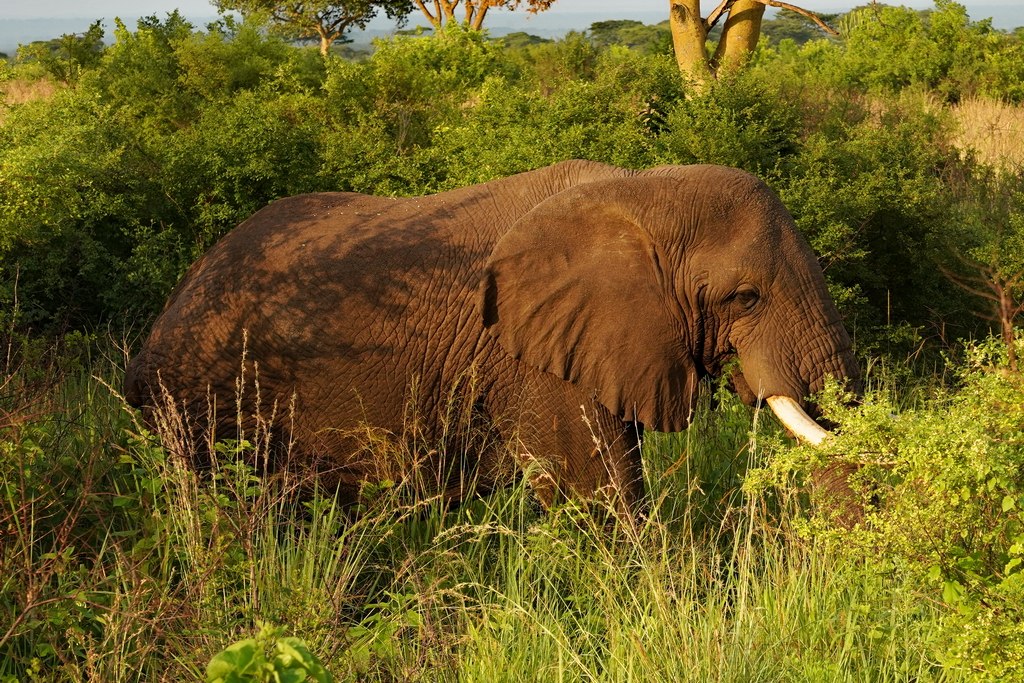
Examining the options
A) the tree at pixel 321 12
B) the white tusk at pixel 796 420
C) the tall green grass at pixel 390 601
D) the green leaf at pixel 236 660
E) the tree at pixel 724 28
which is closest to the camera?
the green leaf at pixel 236 660

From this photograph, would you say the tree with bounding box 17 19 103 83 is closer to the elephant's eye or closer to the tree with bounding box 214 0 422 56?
the elephant's eye

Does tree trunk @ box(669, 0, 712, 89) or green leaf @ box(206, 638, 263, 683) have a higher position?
tree trunk @ box(669, 0, 712, 89)

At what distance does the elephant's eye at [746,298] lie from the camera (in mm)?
5062

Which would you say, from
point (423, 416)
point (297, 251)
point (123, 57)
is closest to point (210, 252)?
point (297, 251)

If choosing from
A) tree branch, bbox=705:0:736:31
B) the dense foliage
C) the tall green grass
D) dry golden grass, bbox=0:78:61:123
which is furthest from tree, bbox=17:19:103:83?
the tall green grass

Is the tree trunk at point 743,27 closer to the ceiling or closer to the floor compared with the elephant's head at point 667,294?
closer to the ceiling

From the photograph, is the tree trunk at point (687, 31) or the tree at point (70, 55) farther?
the tree trunk at point (687, 31)

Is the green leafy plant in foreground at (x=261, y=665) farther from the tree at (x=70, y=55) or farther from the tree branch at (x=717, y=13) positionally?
the tree branch at (x=717, y=13)

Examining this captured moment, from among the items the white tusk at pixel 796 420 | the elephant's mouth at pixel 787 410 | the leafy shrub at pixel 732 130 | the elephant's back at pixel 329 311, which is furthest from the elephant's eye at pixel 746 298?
the leafy shrub at pixel 732 130

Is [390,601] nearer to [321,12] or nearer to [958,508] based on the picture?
[958,508]

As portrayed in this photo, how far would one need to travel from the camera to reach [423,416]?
552 cm

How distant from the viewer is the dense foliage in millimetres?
3816

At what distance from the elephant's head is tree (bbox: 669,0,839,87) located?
32.4ft

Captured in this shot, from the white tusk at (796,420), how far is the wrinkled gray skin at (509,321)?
0.26 ft
